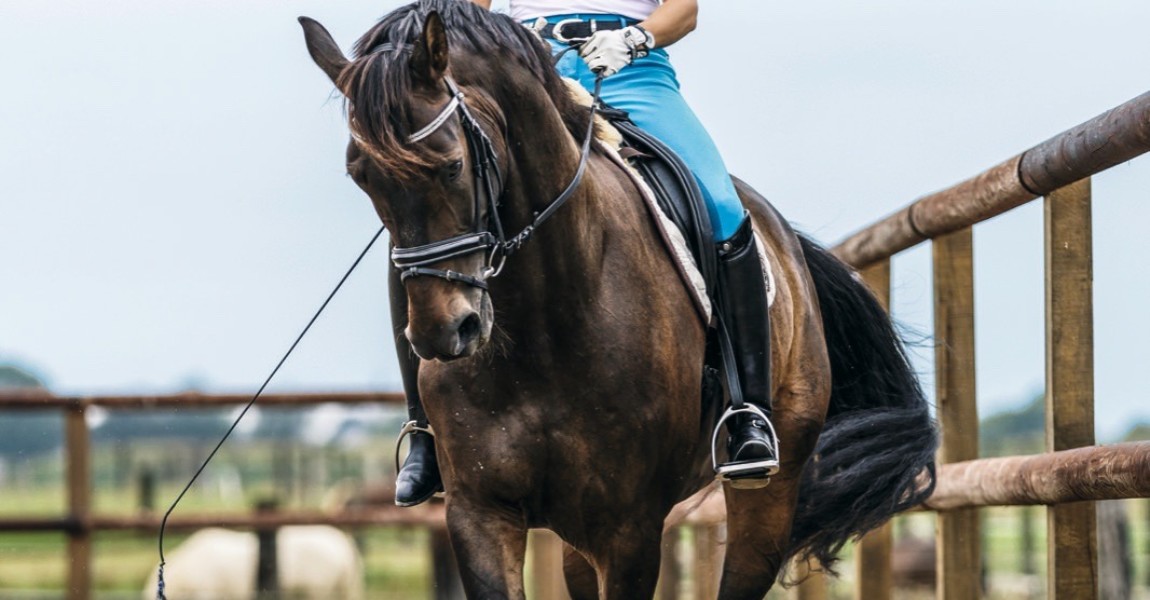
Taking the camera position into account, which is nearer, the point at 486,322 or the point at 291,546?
the point at 486,322

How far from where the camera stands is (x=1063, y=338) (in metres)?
4.04

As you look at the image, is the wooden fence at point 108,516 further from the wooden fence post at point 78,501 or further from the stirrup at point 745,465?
the stirrup at point 745,465

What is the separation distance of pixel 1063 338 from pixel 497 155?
1.59 meters

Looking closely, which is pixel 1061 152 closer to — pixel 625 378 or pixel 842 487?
pixel 625 378

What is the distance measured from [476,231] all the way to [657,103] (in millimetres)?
1384

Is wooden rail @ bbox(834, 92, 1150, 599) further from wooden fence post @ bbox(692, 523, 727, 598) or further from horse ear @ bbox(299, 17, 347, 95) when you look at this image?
horse ear @ bbox(299, 17, 347, 95)

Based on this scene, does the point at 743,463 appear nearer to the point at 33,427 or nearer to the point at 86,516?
the point at 86,516

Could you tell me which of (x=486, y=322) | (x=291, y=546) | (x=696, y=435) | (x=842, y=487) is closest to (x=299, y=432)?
(x=291, y=546)

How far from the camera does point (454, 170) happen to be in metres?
3.10

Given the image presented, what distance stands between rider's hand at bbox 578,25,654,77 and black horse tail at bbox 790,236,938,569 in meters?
1.28

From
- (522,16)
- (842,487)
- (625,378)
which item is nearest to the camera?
(625,378)

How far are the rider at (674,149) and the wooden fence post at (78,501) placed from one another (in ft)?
17.4

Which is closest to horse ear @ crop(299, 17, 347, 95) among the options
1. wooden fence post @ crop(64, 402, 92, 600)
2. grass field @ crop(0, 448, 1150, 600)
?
wooden fence post @ crop(64, 402, 92, 600)

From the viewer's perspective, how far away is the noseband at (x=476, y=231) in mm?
3043
